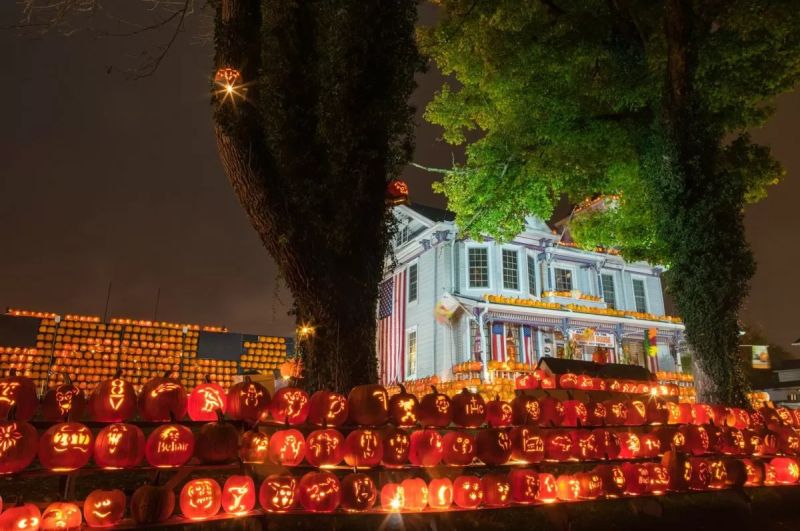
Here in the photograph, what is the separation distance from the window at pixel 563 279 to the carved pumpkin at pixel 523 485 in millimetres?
19401

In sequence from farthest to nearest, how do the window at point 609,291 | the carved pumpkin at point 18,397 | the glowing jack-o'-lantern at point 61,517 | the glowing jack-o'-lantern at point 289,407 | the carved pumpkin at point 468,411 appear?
the window at point 609,291 → the carved pumpkin at point 468,411 → the glowing jack-o'-lantern at point 289,407 → the carved pumpkin at point 18,397 → the glowing jack-o'-lantern at point 61,517

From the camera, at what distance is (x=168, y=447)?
15.3ft

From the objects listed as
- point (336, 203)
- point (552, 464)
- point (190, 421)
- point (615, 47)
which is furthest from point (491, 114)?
point (190, 421)

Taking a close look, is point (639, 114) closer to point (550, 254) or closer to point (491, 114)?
point (491, 114)

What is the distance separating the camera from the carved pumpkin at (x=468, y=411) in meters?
6.29

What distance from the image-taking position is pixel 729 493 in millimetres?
7758

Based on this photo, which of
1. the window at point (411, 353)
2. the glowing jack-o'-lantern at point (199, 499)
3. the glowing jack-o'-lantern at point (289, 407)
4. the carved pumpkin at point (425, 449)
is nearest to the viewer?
the glowing jack-o'-lantern at point (199, 499)

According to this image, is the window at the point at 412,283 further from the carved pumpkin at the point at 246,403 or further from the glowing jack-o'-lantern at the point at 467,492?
the carved pumpkin at the point at 246,403

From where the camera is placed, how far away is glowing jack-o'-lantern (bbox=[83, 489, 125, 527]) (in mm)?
4234

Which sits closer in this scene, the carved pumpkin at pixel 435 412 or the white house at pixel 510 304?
the carved pumpkin at pixel 435 412

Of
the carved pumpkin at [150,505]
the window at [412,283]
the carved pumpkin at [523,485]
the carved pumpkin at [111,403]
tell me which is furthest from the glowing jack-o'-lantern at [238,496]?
the window at [412,283]

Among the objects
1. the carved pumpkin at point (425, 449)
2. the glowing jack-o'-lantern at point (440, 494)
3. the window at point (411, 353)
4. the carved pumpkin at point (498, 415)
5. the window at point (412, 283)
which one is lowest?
the glowing jack-o'-lantern at point (440, 494)

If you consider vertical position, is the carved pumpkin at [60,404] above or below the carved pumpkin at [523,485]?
above

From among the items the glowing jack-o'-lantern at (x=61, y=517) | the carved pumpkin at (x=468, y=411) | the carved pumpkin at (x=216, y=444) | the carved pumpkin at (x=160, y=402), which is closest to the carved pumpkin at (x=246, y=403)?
the carved pumpkin at (x=216, y=444)
